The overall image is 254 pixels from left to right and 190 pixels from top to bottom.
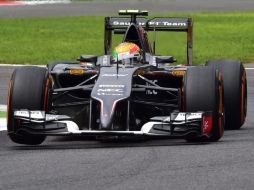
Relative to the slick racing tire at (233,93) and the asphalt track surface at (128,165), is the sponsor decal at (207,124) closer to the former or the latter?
the asphalt track surface at (128,165)

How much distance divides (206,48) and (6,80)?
25.4 ft

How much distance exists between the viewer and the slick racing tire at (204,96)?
1073 centimetres

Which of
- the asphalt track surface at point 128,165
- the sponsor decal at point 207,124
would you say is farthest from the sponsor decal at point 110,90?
the sponsor decal at point 207,124

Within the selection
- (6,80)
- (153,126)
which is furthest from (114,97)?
(6,80)

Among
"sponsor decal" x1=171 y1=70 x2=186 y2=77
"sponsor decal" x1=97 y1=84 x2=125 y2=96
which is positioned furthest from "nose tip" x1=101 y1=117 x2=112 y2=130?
"sponsor decal" x1=171 y1=70 x2=186 y2=77

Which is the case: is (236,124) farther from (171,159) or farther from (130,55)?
(171,159)

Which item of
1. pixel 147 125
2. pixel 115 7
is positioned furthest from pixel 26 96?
pixel 115 7

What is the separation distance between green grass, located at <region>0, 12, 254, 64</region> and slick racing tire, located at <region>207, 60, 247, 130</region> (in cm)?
943

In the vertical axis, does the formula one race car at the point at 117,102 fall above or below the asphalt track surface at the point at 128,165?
above

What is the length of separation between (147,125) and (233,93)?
2.10 meters

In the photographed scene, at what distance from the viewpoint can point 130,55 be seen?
12328 millimetres

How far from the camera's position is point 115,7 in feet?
130

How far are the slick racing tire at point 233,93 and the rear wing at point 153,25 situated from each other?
1.30 meters

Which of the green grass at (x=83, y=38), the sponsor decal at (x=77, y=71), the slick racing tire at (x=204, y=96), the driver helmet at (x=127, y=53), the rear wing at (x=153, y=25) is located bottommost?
the green grass at (x=83, y=38)
